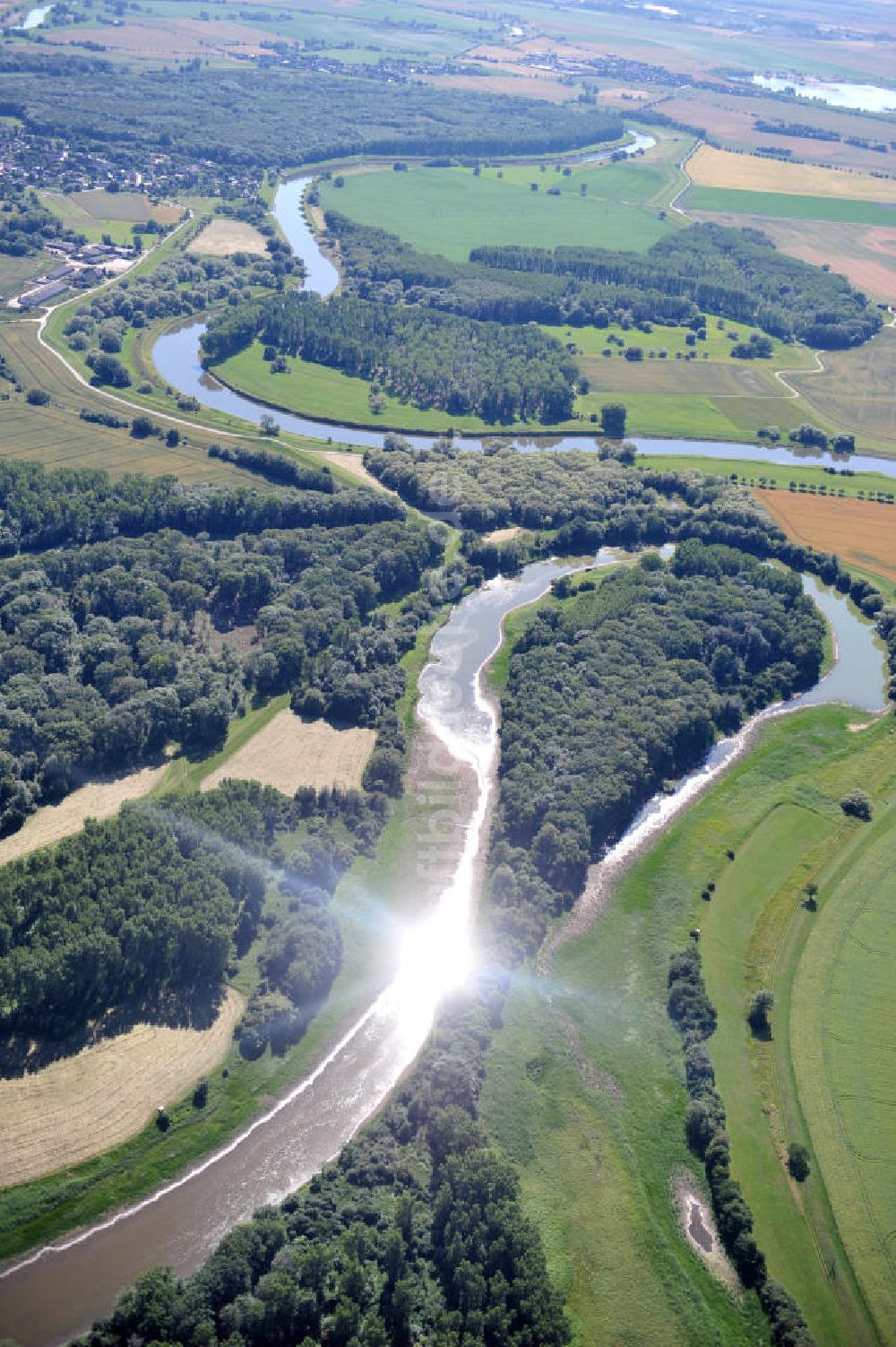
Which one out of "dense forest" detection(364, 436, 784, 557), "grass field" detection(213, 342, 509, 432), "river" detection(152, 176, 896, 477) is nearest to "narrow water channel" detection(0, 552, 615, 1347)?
"dense forest" detection(364, 436, 784, 557)

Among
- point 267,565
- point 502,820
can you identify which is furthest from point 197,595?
point 502,820

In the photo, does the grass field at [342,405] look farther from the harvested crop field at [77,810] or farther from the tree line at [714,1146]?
the tree line at [714,1146]

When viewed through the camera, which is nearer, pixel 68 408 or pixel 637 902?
pixel 637 902

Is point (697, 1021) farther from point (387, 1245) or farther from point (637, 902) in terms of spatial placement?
point (387, 1245)

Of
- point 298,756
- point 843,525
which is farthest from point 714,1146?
Result: point 843,525

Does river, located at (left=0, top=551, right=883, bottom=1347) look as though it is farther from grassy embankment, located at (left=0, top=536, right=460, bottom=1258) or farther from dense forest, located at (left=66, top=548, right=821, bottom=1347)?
dense forest, located at (left=66, top=548, right=821, bottom=1347)
